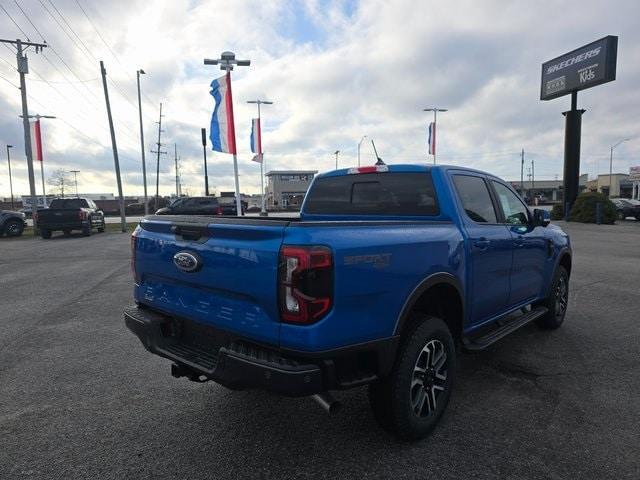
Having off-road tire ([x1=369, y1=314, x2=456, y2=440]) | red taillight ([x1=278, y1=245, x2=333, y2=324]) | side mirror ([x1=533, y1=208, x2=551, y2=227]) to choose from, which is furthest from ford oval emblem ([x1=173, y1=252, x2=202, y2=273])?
side mirror ([x1=533, y1=208, x2=551, y2=227])

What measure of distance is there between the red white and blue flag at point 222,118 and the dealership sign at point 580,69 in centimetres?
2105

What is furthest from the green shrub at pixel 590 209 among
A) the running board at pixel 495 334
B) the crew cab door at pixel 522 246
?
the running board at pixel 495 334

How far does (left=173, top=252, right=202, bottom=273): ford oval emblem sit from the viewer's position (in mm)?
2775

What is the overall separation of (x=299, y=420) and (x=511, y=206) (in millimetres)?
3025

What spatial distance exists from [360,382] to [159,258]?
164cm

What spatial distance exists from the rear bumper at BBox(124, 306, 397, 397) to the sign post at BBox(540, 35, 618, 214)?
27.8 meters

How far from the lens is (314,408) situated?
3398 millimetres

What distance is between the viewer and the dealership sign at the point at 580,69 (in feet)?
82.2

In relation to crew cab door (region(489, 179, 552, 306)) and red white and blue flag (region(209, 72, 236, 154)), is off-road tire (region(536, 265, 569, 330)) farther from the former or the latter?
red white and blue flag (region(209, 72, 236, 154))

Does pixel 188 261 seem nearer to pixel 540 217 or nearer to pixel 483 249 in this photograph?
pixel 483 249

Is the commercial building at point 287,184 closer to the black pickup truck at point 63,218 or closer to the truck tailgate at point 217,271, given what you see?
the black pickup truck at point 63,218

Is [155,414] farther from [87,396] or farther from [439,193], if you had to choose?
[439,193]

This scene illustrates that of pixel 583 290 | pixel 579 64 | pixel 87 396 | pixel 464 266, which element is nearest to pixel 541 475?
pixel 464 266

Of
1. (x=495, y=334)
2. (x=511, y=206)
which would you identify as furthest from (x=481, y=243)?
(x=511, y=206)
